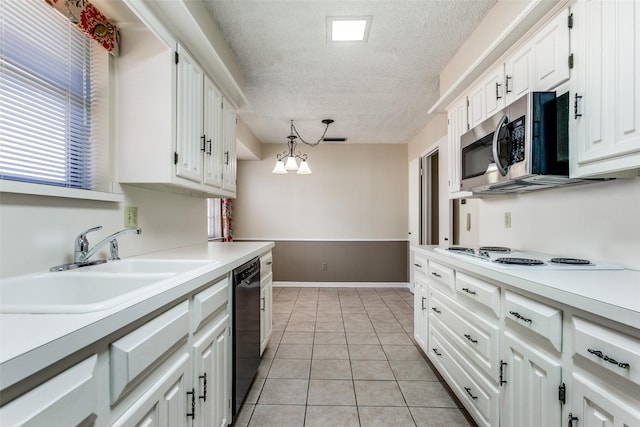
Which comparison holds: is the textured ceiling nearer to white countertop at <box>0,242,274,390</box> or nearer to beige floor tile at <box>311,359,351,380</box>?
white countertop at <box>0,242,274,390</box>

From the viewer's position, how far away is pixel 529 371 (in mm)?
1202

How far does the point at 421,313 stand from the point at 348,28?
7.60 ft

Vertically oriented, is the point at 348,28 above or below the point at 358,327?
above

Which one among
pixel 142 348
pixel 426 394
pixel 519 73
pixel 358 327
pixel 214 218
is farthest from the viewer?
pixel 214 218

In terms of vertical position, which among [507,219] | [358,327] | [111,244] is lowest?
[358,327]

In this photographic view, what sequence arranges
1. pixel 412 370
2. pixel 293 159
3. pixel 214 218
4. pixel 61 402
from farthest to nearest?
pixel 214 218 → pixel 293 159 → pixel 412 370 → pixel 61 402

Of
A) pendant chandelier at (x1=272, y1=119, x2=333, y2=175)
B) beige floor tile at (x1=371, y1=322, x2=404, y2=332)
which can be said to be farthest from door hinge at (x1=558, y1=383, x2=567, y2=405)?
pendant chandelier at (x1=272, y1=119, x2=333, y2=175)

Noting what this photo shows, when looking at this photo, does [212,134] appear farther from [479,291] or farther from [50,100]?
[479,291]

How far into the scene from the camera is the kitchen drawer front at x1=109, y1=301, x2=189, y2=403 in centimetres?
74

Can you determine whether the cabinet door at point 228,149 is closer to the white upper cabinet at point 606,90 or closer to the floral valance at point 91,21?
the floral valance at point 91,21

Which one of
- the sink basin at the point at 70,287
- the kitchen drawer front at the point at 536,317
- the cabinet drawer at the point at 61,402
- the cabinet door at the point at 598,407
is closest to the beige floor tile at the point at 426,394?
the kitchen drawer front at the point at 536,317

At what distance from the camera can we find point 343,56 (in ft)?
8.52

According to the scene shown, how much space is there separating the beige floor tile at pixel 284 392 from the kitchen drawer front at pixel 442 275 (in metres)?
1.20

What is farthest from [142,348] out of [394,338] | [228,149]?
[394,338]
